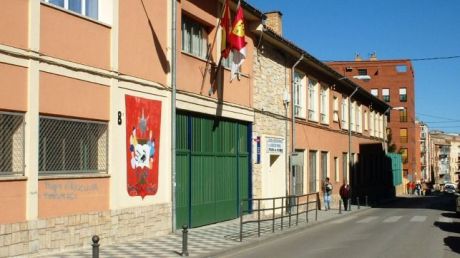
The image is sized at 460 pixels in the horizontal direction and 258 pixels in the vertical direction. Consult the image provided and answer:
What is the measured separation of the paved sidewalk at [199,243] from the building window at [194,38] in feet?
17.7

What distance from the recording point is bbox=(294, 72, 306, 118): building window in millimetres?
27938

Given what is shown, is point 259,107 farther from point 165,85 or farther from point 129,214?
point 129,214

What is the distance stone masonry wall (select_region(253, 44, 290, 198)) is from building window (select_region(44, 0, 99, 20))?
953 centimetres

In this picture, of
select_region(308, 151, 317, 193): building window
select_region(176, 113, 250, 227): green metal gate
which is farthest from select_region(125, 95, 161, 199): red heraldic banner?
select_region(308, 151, 317, 193): building window

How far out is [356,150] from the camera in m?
40.6

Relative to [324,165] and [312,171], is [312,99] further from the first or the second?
[324,165]

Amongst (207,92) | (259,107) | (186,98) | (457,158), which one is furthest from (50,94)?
(457,158)

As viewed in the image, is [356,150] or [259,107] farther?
[356,150]

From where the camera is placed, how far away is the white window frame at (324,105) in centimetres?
3253

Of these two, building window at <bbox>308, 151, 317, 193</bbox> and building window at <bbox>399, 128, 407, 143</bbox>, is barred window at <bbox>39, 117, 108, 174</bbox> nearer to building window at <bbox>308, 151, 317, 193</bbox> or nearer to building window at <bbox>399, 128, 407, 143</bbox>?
building window at <bbox>308, 151, 317, 193</bbox>

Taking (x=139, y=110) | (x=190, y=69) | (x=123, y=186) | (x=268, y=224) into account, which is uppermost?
(x=190, y=69)

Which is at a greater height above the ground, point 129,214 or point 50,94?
point 50,94

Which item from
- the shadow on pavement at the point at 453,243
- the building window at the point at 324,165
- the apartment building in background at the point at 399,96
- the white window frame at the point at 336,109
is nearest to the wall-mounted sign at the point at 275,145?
the building window at the point at 324,165

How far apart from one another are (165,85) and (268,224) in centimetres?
581
